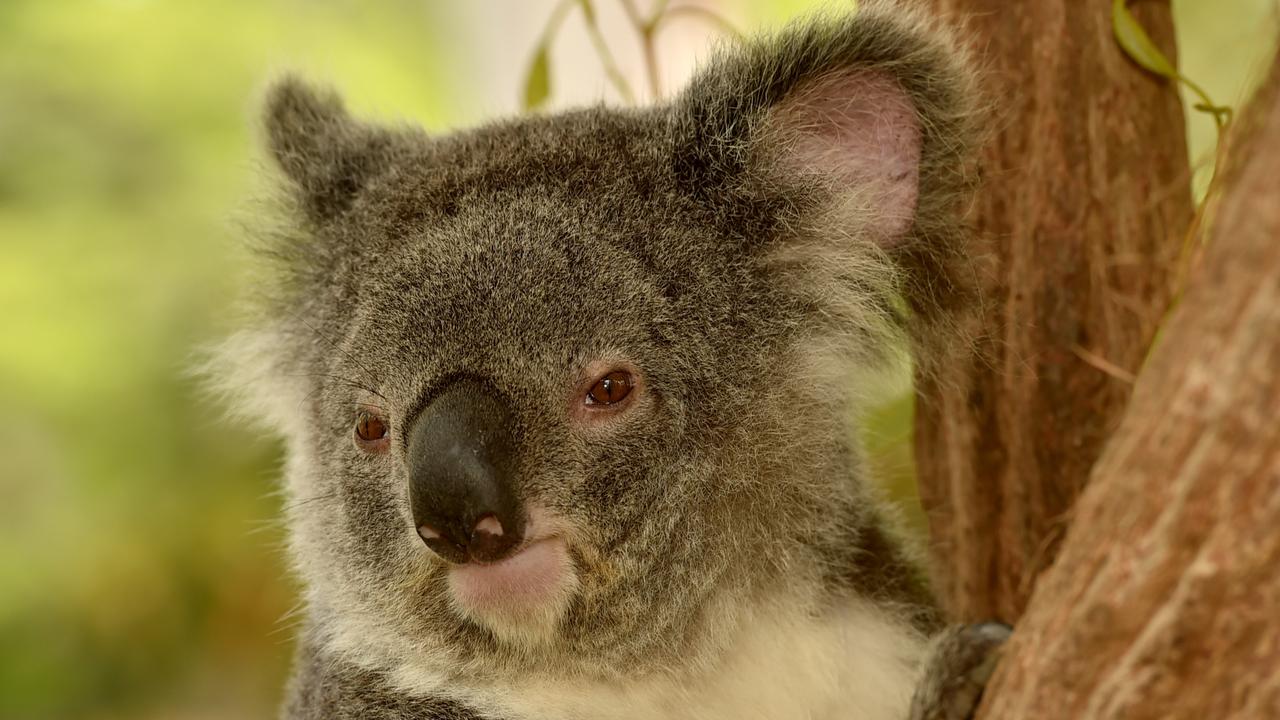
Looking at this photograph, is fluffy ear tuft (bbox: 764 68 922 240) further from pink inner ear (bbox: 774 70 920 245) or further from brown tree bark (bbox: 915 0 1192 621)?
brown tree bark (bbox: 915 0 1192 621)

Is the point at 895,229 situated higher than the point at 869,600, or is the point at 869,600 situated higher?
the point at 895,229

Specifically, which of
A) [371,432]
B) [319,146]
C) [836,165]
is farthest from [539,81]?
[371,432]

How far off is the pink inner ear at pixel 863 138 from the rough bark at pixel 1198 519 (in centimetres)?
67

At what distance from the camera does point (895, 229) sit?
199cm

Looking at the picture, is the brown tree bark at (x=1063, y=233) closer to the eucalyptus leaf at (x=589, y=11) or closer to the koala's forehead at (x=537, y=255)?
the koala's forehead at (x=537, y=255)

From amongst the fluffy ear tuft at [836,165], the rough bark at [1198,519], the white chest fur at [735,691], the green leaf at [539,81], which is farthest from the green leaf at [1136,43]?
the green leaf at [539,81]

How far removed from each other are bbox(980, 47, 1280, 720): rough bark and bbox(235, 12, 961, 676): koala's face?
2.19ft

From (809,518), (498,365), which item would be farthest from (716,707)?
(498,365)

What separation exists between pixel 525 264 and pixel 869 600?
84cm

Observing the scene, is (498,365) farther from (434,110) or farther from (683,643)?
(434,110)

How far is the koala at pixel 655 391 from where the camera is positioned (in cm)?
180

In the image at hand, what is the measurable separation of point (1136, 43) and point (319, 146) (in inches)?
57.9

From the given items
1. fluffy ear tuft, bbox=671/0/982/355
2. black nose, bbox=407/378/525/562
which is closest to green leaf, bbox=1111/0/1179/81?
fluffy ear tuft, bbox=671/0/982/355

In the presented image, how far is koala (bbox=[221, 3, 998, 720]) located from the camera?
180cm
